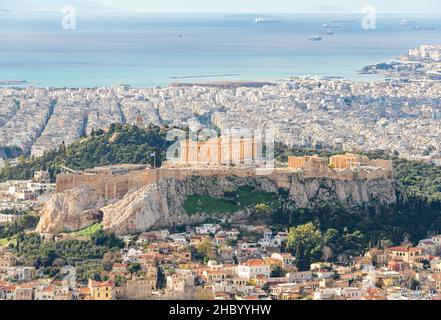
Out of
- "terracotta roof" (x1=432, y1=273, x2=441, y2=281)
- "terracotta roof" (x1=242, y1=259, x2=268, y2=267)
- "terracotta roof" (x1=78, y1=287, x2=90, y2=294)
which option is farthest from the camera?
"terracotta roof" (x1=242, y1=259, x2=268, y2=267)

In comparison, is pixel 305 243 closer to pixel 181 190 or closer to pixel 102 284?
pixel 181 190

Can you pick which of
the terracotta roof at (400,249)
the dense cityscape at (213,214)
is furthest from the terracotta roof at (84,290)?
the terracotta roof at (400,249)

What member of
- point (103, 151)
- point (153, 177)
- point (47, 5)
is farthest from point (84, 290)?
point (47, 5)

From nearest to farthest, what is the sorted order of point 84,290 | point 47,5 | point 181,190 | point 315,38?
point 84,290, point 181,190, point 47,5, point 315,38

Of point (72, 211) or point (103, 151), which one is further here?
point (103, 151)

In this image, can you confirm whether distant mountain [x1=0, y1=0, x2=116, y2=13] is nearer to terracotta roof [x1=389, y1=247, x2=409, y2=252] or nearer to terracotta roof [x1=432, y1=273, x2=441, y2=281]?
terracotta roof [x1=389, y1=247, x2=409, y2=252]

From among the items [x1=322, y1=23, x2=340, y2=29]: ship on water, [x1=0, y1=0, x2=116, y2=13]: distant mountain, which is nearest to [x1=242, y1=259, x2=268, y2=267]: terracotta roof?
[x1=0, y1=0, x2=116, y2=13]: distant mountain
